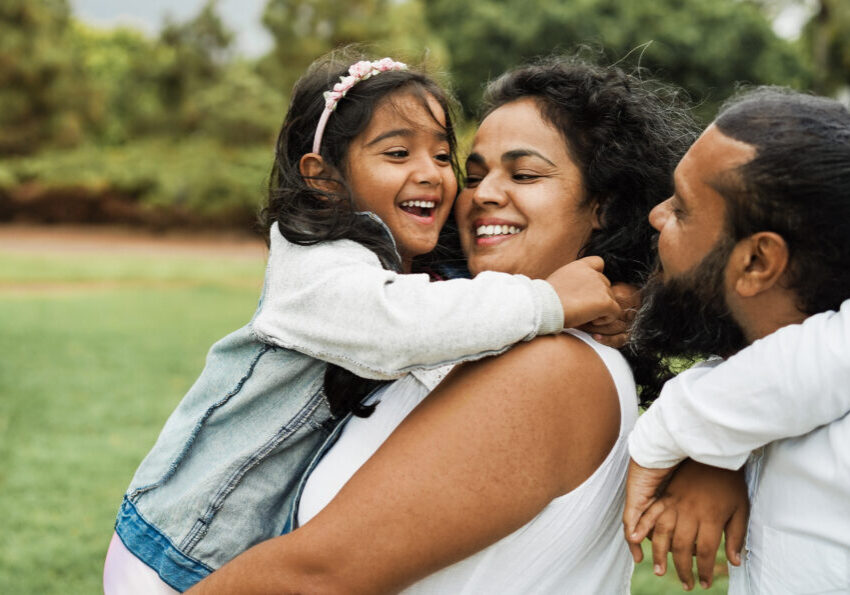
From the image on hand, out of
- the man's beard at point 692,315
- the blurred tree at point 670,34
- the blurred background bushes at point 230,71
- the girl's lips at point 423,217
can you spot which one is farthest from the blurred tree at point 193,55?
the man's beard at point 692,315

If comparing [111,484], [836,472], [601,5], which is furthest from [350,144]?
[601,5]

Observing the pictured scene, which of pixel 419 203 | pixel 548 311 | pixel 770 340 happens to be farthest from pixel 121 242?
pixel 770 340

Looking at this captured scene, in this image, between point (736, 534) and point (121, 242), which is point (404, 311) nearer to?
point (736, 534)

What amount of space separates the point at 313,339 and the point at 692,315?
77 cm

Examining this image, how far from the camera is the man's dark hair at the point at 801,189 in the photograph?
1446 mm

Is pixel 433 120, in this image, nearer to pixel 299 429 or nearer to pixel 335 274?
pixel 335 274

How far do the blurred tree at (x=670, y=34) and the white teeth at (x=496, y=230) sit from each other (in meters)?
22.2

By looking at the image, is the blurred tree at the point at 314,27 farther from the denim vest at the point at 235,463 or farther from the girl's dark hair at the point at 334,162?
the denim vest at the point at 235,463

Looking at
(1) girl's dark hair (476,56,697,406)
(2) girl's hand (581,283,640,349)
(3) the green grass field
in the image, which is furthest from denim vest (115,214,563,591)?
(3) the green grass field

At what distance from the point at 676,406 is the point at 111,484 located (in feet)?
16.9

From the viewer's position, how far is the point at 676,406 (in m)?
1.52

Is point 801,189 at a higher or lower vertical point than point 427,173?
higher

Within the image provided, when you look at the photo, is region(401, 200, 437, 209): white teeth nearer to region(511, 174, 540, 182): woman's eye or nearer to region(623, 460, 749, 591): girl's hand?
region(511, 174, 540, 182): woman's eye

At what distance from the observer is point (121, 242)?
23.7 meters
